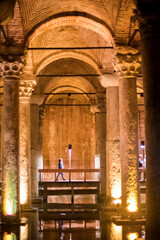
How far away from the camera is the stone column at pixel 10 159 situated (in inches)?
429

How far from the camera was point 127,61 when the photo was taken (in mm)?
11352

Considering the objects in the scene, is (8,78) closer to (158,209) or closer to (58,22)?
(58,22)

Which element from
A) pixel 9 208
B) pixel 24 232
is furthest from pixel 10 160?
pixel 24 232

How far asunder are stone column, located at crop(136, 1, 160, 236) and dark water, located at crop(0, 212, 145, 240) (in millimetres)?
1630

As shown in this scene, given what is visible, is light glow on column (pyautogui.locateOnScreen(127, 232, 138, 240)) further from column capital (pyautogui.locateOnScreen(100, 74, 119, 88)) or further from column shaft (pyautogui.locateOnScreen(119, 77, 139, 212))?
column capital (pyautogui.locateOnScreen(100, 74, 119, 88))

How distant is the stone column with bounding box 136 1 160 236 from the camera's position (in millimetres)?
7117

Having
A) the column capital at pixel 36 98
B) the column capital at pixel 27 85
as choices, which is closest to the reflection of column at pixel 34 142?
the column capital at pixel 36 98

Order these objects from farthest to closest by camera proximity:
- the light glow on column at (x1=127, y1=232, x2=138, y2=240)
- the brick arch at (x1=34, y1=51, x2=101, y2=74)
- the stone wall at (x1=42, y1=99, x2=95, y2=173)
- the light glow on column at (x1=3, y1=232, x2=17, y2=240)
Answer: the stone wall at (x1=42, y1=99, x2=95, y2=173) < the brick arch at (x1=34, y1=51, x2=101, y2=74) < the light glow on column at (x1=3, y1=232, x2=17, y2=240) < the light glow on column at (x1=127, y1=232, x2=138, y2=240)

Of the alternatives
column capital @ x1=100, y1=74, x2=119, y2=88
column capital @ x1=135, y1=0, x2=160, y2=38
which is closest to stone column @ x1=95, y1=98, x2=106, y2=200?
column capital @ x1=100, y1=74, x2=119, y2=88

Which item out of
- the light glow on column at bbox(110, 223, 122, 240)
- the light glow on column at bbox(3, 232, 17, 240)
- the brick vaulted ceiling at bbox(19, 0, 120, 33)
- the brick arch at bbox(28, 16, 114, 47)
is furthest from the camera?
the brick arch at bbox(28, 16, 114, 47)

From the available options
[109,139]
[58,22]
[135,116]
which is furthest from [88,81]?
[135,116]

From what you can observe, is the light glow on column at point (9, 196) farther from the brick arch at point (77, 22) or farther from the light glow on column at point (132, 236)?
the brick arch at point (77, 22)

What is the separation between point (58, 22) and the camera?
481 inches

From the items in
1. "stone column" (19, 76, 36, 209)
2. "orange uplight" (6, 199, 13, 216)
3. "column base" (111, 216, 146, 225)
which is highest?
"stone column" (19, 76, 36, 209)
